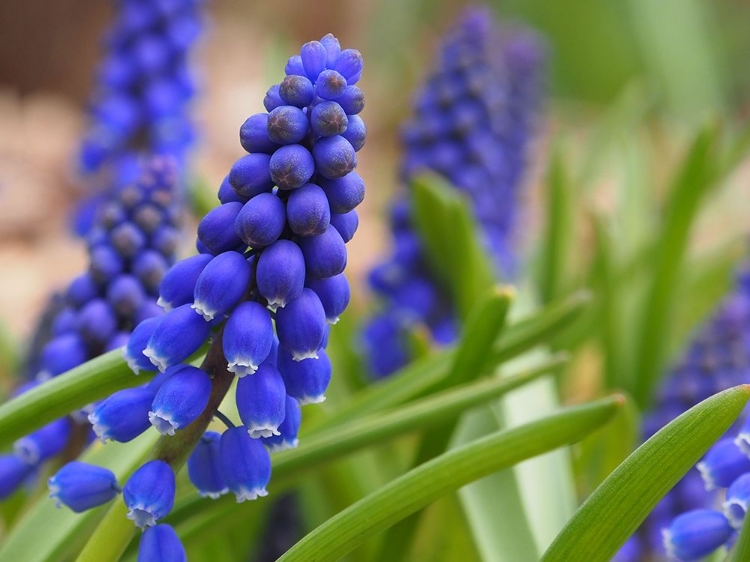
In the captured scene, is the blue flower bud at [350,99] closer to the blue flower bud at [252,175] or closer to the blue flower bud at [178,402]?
the blue flower bud at [252,175]

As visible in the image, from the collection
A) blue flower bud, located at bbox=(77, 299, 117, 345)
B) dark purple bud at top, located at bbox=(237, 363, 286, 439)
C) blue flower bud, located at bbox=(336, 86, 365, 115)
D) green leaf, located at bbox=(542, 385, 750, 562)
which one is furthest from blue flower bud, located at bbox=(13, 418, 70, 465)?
green leaf, located at bbox=(542, 385, 750, 562)

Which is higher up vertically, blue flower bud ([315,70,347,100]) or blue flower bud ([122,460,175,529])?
blue flower bud ([315,70,347,100])

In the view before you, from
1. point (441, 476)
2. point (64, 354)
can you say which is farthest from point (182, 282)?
point (64, 354)

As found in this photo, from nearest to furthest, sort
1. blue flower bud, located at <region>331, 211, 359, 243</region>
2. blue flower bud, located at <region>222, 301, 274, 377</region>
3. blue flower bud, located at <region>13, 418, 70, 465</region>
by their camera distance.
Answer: blue flower bud, located at <region>222, 301, 274, 377</region>, blue flower bud, located at <region>331, 211, 359, 243</region>, blue flower bud, located at <region>13, 418, 70, 465</region>

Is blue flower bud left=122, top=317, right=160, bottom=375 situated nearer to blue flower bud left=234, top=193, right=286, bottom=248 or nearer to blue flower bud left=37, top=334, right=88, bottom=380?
blue flower bud left=234, top=193, right=286, bottom=248

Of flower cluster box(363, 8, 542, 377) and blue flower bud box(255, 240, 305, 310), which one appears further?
flower cluster box(363, 8, 542, 377)

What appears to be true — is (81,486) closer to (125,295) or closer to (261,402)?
(261,402)

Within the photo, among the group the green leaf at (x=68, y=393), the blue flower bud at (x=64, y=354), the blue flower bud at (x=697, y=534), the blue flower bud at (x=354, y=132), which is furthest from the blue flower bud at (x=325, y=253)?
the blue flower bud at (x=64, y=354)
